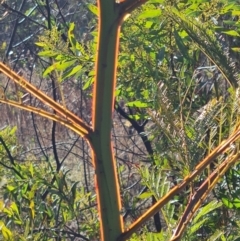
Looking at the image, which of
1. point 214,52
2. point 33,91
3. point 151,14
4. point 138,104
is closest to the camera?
point 33,91

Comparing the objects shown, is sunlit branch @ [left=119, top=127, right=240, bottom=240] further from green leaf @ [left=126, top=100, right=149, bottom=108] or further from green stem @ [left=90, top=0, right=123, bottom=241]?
green leaf @ [left=126, top=100, right=149, bottom=108]

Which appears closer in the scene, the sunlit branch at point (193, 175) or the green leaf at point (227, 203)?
the sunlit branch at point (193, 175)

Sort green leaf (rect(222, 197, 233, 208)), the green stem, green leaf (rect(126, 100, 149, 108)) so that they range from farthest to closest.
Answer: green leaf (rect(126, 100, 149, 108))
green leaf (rect(222, 197, 233, 208))
the green stem

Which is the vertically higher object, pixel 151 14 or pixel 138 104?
pixel 151 14

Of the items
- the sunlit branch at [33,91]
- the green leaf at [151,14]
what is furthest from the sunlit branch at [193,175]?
the green leaf at [151,14]

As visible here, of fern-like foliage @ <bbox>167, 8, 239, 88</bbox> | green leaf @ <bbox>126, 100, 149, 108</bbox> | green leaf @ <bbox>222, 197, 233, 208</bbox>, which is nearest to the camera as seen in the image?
fern-like foliage @ <bbox>167, 8, 239, 88</bbox>

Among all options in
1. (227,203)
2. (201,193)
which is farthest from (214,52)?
(227,203)

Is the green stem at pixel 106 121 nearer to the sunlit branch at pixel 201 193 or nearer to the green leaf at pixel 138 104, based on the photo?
the sunlit branch at pixel 201 193

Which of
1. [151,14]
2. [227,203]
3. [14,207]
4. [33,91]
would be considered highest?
[151,14]

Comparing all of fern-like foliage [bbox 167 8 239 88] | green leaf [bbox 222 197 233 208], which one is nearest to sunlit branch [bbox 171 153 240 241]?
fern-like foliage [bbox 167 8 239 88]

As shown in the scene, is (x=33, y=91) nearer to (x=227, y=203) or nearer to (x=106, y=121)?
(x=106, y=121)

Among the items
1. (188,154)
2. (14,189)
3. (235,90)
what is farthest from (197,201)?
(14,189)

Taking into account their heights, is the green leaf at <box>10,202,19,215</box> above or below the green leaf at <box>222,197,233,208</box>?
above

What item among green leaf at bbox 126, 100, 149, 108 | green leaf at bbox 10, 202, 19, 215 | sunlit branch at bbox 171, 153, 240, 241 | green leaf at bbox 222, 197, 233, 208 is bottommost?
green leaf at bbox 222, 197, 233, 208
